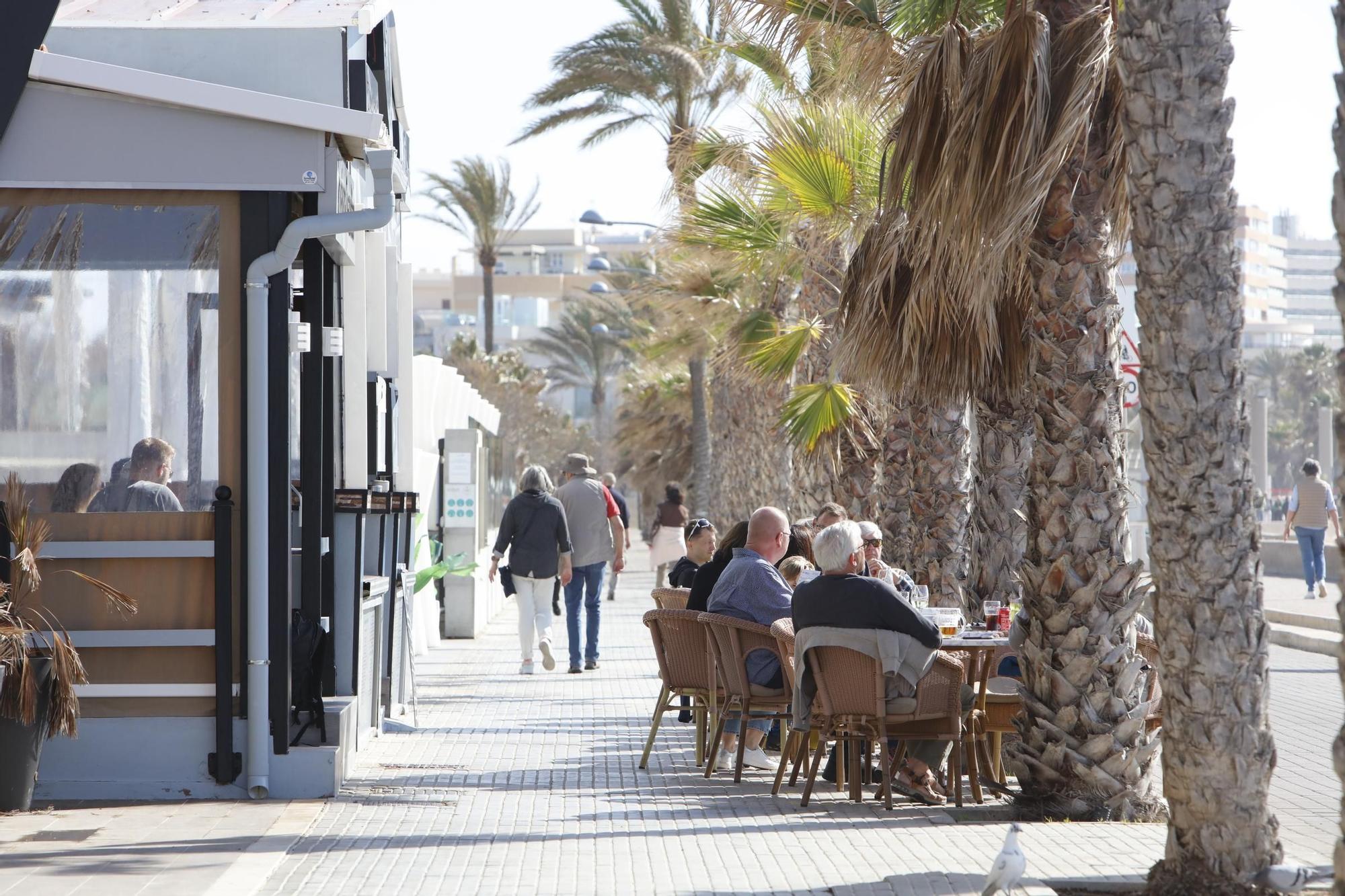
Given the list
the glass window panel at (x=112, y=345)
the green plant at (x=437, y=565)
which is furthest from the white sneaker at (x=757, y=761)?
the green plant at (x=437, y=565)

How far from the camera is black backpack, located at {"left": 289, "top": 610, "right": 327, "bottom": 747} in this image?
7715 mm

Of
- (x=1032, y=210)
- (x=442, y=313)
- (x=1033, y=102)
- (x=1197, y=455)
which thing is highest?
(x=442, y=313)

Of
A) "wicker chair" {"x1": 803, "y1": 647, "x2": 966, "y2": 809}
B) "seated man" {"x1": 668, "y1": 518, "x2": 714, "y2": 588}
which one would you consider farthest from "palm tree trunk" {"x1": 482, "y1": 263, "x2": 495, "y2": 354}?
"wicker chair" {"x1": 803, "y1": 647, "x2": 966, "y2": 809}

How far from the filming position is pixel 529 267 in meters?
127

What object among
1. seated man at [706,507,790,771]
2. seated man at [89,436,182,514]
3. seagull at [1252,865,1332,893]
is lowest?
seagull at [1252,865,1332,893]

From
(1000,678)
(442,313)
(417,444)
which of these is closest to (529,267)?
(442,313)

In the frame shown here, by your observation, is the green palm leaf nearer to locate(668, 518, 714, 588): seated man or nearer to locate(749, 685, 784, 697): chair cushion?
locate(668, 518, 714, 588): seated man

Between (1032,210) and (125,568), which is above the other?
(1032,210)

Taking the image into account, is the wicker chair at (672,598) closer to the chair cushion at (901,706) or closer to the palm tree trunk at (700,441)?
the chair cushion at (901,706)

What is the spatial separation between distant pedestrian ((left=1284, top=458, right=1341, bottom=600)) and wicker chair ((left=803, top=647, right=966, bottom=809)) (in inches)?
583

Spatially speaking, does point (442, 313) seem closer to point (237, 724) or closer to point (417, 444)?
point (417, 444)

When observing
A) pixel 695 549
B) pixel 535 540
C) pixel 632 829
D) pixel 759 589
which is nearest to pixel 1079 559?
pixel 759 589

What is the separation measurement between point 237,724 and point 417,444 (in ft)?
30.2

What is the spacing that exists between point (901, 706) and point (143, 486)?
3.65 m
